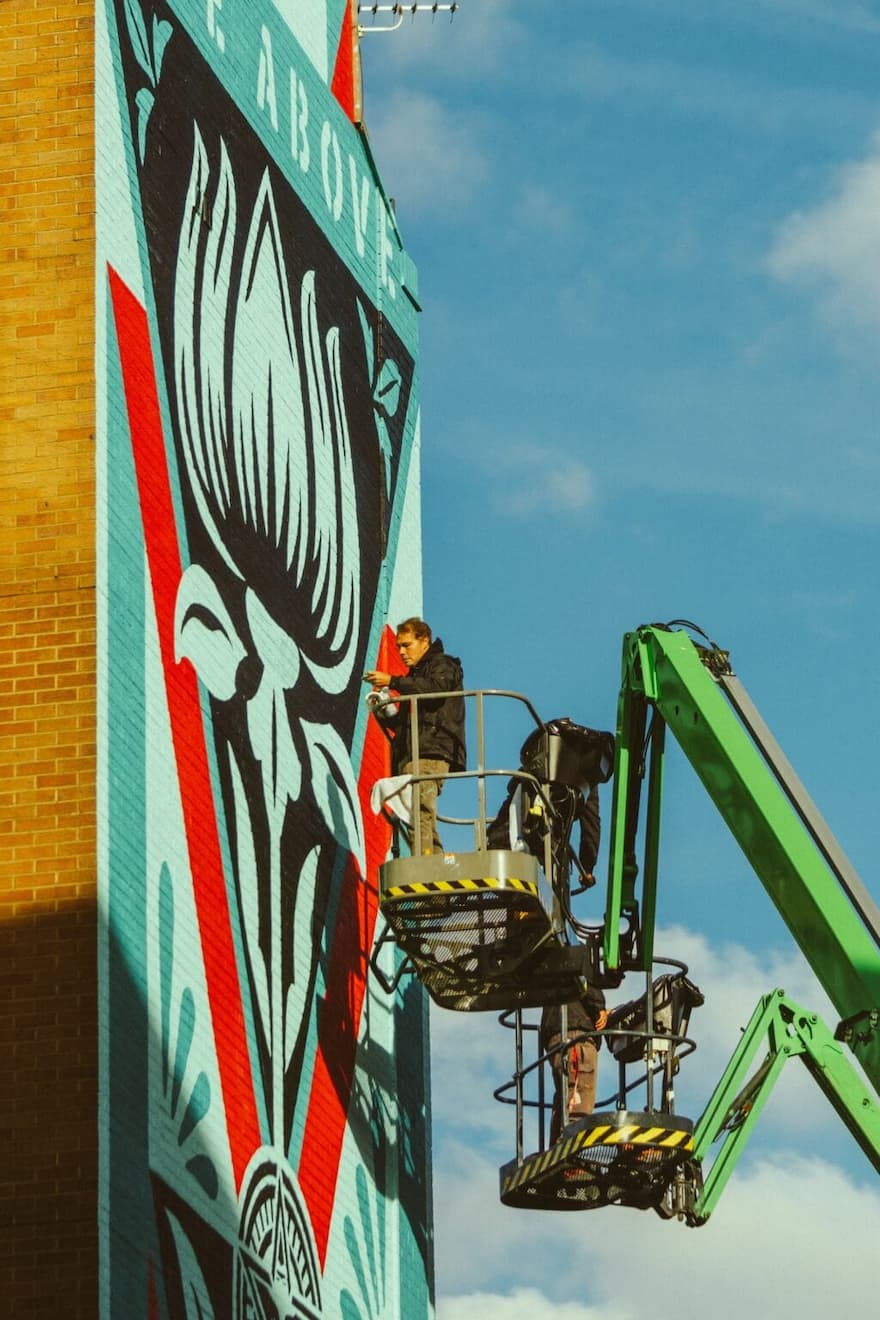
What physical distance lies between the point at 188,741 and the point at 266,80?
797 centimetres

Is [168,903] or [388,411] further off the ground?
[388,411]

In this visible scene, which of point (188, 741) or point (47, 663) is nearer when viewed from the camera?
point (47, 663)

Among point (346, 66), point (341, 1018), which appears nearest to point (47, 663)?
point (341, 1018)

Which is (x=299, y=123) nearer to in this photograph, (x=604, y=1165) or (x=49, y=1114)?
(x=604, y=1165)

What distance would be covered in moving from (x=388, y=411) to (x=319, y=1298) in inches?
413

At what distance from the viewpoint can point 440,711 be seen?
90.3ft

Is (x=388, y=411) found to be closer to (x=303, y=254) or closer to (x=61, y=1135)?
(x=303, y=254)

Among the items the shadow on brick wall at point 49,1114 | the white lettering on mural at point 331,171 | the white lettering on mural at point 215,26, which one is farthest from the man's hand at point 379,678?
the white lettering on mural at point 215,26

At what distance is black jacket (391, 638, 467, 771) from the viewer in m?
27.5

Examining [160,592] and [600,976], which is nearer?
[160,592]

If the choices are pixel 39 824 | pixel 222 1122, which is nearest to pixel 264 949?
pixel 222 1122

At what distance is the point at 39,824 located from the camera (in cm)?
2330

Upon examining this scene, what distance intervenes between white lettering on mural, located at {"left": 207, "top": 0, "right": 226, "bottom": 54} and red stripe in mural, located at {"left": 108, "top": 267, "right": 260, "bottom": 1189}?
4.03 metres

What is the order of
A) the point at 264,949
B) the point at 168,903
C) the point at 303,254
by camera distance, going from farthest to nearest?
the point at 303,254 → the point at 264,949 → the point at 168,903
